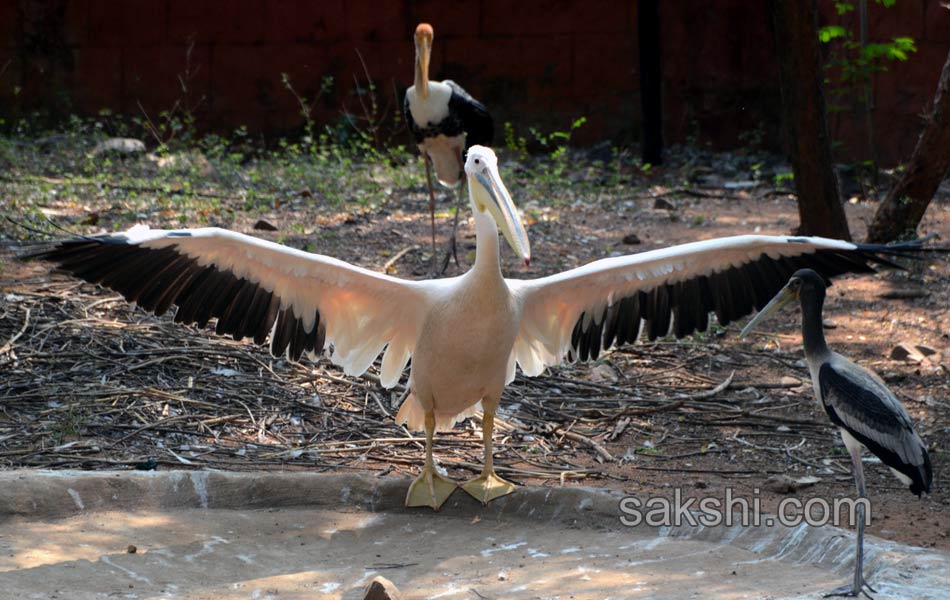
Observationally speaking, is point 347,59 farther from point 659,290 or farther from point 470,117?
point 659,290

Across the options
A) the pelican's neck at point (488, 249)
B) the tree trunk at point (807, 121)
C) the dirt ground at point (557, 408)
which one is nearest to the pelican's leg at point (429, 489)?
the dirt ground at point (557, 408)

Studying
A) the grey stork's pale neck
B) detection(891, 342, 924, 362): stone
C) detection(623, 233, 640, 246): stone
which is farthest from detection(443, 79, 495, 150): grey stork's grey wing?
the grey stork's pale neck

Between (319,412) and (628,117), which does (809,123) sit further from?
(628,117)

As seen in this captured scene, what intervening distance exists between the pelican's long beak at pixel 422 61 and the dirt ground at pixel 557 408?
180 centimetres

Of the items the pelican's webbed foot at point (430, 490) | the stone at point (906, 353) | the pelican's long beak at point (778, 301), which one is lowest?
the pelican's webbed foot at point (430, 490)

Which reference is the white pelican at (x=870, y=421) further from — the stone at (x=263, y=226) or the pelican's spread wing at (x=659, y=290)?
the stone at (x=263, y=226)

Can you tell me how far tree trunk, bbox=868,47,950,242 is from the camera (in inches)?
273

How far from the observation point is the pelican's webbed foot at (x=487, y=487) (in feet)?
14.2

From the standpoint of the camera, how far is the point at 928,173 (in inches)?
278

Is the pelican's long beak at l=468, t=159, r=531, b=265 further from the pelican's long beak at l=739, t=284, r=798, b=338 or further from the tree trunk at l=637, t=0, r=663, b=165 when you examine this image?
the tree trunk at l=637, t=0, r=663, b=165

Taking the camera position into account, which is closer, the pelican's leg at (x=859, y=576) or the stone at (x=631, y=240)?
A: the pelican's leg at (x=859, y=576)

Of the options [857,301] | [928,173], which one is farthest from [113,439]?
[928,173]

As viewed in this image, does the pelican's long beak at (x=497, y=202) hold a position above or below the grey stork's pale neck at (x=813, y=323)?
above

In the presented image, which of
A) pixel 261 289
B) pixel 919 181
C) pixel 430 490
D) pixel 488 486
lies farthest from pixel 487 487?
pixel 919 181
